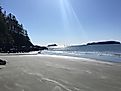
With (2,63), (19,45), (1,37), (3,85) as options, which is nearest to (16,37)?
(19,45)

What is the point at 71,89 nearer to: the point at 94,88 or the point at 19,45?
the point at 94,88

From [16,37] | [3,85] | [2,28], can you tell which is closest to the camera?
[3,85]

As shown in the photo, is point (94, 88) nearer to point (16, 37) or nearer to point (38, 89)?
point (38, 89)

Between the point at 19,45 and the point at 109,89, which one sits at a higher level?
the point at 19,45

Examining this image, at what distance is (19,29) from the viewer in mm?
105812

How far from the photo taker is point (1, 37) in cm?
5225

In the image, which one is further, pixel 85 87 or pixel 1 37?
pixel 1 37

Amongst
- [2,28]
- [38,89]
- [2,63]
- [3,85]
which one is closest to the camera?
[38,89]

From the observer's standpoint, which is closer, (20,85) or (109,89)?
(109,89)

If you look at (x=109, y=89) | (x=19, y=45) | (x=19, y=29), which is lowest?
(x=109, y=89)

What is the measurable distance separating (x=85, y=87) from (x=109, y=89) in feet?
4.79

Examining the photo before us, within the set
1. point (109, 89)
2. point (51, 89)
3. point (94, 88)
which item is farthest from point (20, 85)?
point (109, 89)

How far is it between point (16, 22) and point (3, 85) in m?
94.0

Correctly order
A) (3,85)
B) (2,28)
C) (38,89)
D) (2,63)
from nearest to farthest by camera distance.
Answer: (38,89), (3,85), (2,63), (2,28)
